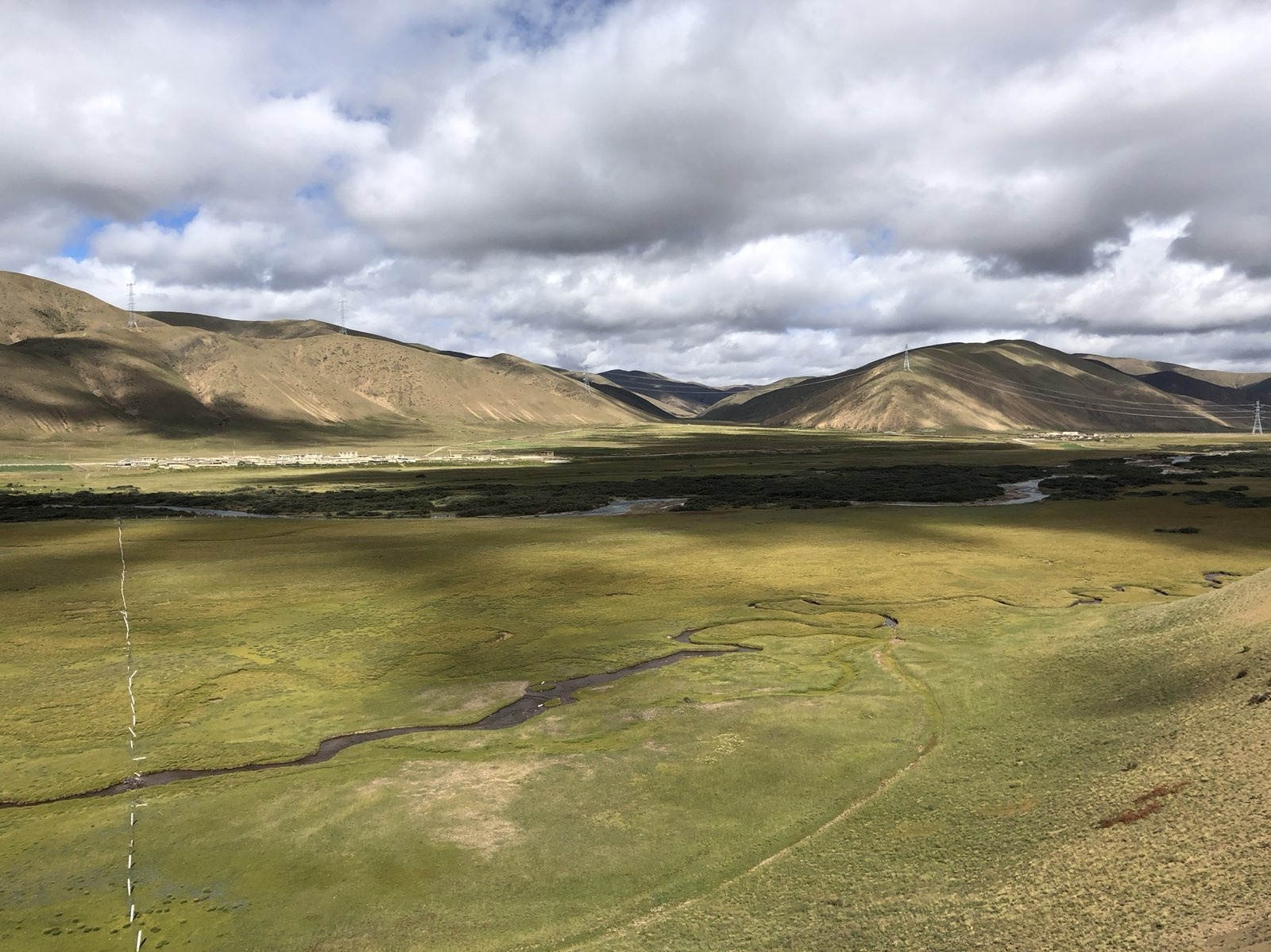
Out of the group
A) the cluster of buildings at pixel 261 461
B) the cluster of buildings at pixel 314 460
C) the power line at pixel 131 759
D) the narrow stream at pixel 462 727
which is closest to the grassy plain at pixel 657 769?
the power line at pixel 131 759

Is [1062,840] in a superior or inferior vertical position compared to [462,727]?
superior

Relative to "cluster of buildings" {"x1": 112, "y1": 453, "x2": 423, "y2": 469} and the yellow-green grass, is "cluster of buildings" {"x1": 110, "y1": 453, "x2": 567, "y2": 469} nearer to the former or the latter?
"cluster of buildings" {"x1": 112, "y1": 453, "x2": 423, "y2": 469}

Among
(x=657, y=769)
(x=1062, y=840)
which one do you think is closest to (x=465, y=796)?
(x=657, y=769)

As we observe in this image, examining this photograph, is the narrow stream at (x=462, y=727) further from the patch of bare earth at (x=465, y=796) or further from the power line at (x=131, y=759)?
the patch of bare earth at (x=465, y=796)

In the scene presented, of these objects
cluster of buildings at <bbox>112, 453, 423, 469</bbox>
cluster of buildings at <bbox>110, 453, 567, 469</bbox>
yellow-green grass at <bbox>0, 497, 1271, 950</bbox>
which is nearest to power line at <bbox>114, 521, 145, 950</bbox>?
yellow-green grass at <bbox>0, 497, 1271, 950</bbox>

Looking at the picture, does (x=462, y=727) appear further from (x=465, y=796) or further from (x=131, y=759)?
(x=131, y=759)

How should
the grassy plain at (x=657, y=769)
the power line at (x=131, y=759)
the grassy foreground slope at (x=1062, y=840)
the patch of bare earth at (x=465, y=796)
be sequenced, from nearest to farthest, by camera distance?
1. the grassy foreground slope at (x=1062, y=840)
2. the grassy plain at (x=657, y=769)
3. the power line at (x=131, y=759)
4. the patch of bare earth at (x=465, y=796)
